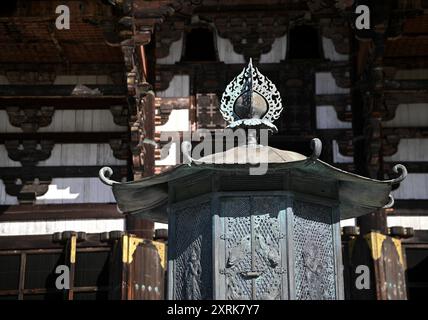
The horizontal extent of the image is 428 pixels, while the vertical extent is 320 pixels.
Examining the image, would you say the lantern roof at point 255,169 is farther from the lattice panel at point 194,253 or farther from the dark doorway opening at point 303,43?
the dark doorway opening at point 303,43

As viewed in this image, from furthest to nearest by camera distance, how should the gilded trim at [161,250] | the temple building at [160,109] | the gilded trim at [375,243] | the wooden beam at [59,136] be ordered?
1. the wooden beam at [59,136]
2. the temple building at [160,109]
3. the gilded trim at [161,250]
4. the gilded trim at [375,243]

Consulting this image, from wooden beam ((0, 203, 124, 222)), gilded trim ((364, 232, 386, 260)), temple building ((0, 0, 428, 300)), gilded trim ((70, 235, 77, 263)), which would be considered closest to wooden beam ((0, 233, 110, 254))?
temple building ((0, 0, 428, 300))

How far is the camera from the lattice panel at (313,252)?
6828mm

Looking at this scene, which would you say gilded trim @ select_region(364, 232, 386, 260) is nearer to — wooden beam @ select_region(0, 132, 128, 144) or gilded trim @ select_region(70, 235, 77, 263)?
gilded trim @ select_region(70, 235, 77, 263)

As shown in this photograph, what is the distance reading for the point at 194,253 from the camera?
22.9 feet

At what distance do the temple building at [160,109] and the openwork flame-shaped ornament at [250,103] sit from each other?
6.23 metres

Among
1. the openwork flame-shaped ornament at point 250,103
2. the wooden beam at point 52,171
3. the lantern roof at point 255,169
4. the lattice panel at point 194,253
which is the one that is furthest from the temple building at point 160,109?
the openwork flame-shaped ornament at point 250,103

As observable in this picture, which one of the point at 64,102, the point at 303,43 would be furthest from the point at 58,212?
the point at 303,43

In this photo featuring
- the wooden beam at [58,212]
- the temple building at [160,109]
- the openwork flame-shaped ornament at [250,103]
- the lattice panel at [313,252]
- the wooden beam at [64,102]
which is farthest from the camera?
the wooden beam at [64,102]

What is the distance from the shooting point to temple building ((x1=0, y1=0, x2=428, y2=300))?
543 inches

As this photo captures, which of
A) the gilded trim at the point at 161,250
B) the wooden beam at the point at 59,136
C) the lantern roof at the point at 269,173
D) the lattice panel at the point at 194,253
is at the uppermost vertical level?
the wooden beam at the point at 59,136

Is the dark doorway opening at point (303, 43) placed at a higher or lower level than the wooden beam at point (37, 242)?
higher

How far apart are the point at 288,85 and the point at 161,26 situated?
2260mm

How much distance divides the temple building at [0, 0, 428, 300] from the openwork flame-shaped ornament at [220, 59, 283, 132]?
623cm
